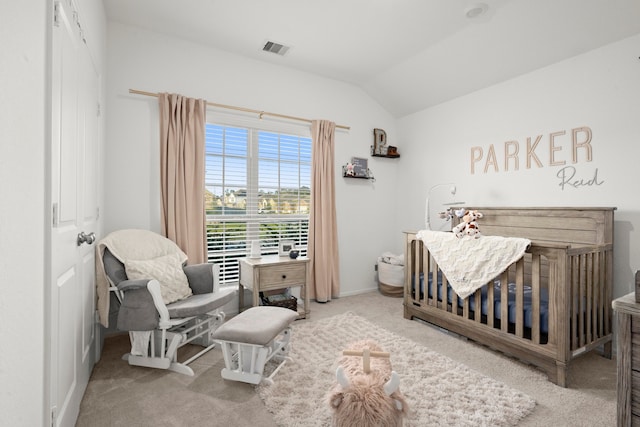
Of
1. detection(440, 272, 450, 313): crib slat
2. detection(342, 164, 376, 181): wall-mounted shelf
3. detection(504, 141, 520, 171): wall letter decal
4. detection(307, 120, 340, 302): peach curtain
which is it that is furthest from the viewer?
detection(342, 164, 376, 181): wall-mounted shelf

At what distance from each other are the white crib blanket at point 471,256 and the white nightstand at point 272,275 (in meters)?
1.27

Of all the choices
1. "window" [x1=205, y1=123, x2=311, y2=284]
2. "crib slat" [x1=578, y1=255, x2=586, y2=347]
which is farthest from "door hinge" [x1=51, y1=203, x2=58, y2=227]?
"crib slat" [x1=578, y1=255, x2=586, y2=347]

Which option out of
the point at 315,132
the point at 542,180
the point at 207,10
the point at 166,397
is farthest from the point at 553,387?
the point at 207,10

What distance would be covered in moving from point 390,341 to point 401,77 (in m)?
2.90

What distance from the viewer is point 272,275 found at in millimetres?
2992

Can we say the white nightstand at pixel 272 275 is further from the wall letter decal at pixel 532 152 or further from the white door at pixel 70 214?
the wall letter decal at pixel 532 152

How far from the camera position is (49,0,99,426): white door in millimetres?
1267

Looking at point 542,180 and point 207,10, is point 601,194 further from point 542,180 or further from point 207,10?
point 207,10

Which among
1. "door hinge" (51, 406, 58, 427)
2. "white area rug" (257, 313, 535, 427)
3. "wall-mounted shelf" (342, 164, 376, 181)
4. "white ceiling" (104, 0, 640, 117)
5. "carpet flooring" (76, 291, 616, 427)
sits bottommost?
"carpet flooring" (76, 291, 616, 427)

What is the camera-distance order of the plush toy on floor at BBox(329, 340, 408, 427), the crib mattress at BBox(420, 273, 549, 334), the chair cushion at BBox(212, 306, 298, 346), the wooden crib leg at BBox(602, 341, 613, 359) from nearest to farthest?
the plush toy on floor at BBox(329, 340, 408, 427)
the chair cushion at BBox(212, 306, 298, 346)
the crib mattress at BBox(420, 273, 549, 334)
the wooden crib leg at BBox(602, 341, 613, 359)

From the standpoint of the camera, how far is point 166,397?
181cm

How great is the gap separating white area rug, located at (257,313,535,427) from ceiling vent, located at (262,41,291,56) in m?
2.79

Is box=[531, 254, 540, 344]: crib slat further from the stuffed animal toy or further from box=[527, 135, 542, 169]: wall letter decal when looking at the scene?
box=[527, 135, 542, 169]: wall letter decal

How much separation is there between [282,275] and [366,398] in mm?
1946
